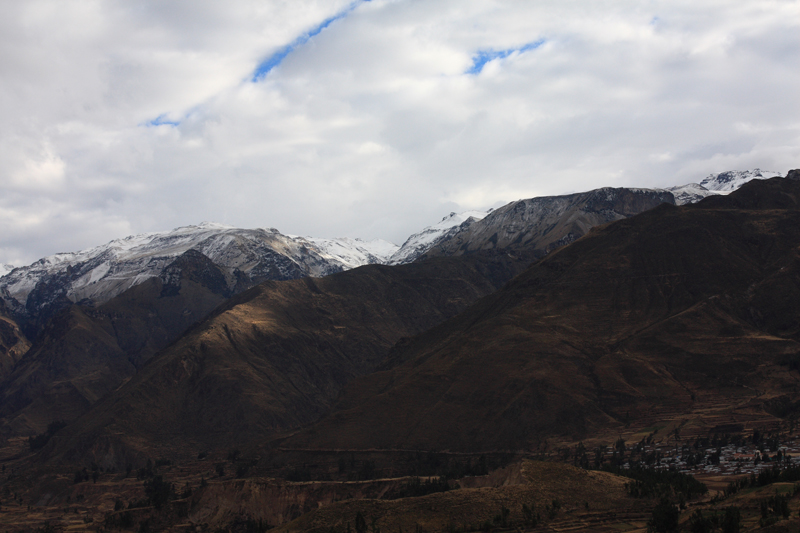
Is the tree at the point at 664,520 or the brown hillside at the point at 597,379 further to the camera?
the brown hillside at the point at 597,379

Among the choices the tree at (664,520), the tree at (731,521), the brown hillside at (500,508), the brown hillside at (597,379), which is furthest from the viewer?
the brown hillside at (597,379)

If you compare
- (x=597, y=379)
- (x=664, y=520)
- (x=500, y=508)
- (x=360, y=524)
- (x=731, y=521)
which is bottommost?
(x=731, y=521)

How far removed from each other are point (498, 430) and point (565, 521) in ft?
258

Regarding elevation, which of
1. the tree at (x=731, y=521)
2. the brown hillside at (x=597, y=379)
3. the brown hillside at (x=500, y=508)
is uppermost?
the brown hillside at (x=597, y=379)

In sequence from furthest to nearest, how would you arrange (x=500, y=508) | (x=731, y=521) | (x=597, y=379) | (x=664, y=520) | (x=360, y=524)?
(x=597, y=379), (x=500, y=508), (x=360, y=524), (x=664, y=520), (x=731, y=521)

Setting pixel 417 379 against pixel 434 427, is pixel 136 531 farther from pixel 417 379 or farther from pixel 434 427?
pixel 417 379

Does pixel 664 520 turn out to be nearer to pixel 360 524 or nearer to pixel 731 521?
pixel 731 521

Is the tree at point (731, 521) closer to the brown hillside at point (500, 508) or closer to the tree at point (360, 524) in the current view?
the brown hillside at point (500, 508)

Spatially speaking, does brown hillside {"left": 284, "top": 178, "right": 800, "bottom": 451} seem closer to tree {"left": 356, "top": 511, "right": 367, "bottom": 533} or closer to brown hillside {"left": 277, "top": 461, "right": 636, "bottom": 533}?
brown hillside {"left": 277, "top": 461, "right": 636, "bottom": 533}

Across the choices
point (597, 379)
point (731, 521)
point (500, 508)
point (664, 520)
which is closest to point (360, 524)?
point (500, 508)

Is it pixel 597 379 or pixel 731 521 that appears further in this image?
pixel 597 379

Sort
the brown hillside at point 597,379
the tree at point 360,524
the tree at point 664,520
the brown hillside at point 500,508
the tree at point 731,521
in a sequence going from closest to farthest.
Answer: the tree at point 731,521, the tree at point 664,520, the tree at point 360,524, the brown hillside at point 500,508, the brown hillside at point 597,379

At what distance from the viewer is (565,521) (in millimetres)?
88688

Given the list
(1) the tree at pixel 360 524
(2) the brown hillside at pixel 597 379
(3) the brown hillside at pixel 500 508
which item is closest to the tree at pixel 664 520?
(3) the brown hillside at pixel 500 508
